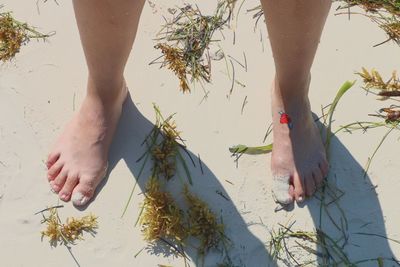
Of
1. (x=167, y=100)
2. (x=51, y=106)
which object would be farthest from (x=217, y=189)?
(x=51, y=106)

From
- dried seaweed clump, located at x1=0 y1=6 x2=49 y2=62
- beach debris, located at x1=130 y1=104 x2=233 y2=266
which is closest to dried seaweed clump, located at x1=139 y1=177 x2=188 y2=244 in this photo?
beach debris, located at x1=130 y1=104 x2=233 y2=266

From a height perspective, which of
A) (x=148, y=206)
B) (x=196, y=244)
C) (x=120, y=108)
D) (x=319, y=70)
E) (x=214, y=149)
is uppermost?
(x=319, y=70)

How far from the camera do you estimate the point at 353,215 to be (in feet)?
5.99

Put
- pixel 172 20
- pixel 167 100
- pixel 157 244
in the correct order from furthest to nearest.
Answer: pixel 172 20 < pixel 167 100 < pixel 157 244

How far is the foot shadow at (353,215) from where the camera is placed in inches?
69.9

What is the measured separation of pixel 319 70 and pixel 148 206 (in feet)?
2.53

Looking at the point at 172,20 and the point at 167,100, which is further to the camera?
the point at 172,20

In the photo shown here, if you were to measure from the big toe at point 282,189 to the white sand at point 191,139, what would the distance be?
0.03 m

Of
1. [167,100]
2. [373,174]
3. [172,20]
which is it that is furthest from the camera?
[172,20]

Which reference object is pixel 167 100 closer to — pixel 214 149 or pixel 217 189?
pixel 214 149

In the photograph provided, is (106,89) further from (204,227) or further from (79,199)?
(204,227)

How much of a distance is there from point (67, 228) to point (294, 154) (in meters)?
0.72

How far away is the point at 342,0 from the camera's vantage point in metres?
2.20

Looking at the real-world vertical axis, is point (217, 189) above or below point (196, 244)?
above
